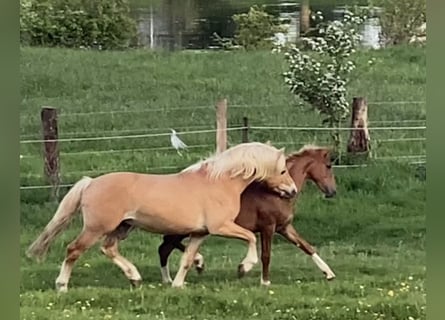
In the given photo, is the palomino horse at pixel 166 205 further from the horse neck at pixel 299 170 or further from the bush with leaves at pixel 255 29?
the bush with leaves at pixel 255 29

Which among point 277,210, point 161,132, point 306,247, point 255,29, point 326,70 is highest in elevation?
point 255,29

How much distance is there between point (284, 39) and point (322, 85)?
187mm

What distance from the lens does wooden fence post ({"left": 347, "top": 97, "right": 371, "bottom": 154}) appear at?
11.3 ft

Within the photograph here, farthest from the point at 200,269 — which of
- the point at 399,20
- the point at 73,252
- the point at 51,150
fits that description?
the point at 399,20

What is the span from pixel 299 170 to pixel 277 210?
146 millimetres

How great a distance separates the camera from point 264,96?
136 inches

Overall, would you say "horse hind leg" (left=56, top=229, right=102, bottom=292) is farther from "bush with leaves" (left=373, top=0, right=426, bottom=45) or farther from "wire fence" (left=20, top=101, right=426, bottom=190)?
"bush with leaves" (left=373, top=0, right=426, bottom=45)

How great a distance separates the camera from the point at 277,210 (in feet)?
11.3

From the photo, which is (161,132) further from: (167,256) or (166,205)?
(167,256)

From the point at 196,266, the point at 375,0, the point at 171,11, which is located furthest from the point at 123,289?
the point at 375,0

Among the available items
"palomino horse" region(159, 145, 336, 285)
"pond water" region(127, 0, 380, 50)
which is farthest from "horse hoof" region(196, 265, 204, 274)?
"pond water" region(127, 0, 380, 50)

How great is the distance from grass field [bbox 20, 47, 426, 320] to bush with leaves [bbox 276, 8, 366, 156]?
0.04m
